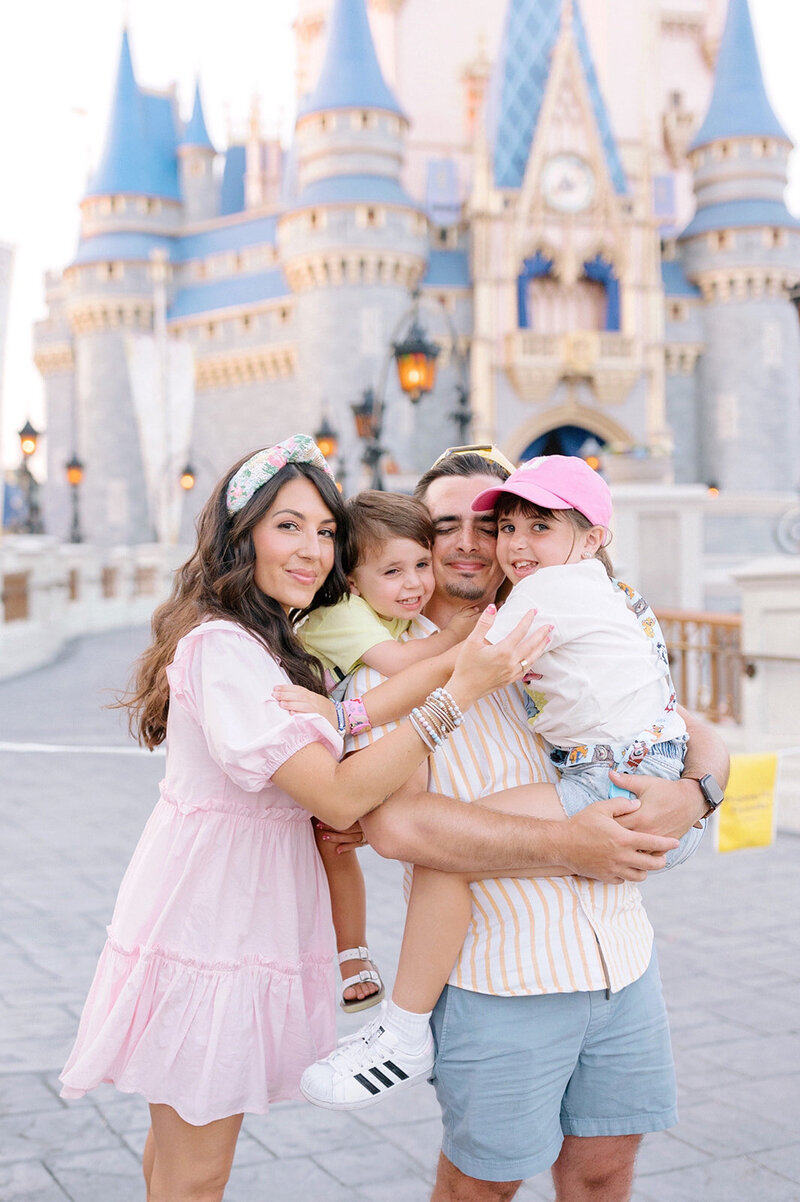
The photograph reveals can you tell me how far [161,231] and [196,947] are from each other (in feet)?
133

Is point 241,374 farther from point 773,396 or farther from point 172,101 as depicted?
point 773,396

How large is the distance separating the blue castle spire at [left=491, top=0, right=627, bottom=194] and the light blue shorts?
37.0 m

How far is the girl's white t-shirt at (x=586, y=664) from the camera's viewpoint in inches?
74.8

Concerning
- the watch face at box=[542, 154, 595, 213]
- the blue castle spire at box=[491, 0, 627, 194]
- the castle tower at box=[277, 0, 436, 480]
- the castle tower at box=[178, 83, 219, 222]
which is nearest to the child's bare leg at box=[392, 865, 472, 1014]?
the castle tower at box=[277, 0, 436, 480]

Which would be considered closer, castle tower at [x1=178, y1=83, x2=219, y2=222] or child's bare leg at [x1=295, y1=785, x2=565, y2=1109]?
child's bare leg at [x1=295, y1=785, x2=565, y2=1109]

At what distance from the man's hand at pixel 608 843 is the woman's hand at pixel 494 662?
0.25m

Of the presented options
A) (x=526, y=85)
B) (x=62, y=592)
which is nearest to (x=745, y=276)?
(x=526, y=85)

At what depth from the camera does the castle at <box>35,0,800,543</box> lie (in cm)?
3422

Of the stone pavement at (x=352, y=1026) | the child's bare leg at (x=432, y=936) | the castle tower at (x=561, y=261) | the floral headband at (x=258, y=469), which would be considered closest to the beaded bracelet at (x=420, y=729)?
the child's bare leg at (x=432, y=936)

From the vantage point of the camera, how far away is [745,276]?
1436 inches

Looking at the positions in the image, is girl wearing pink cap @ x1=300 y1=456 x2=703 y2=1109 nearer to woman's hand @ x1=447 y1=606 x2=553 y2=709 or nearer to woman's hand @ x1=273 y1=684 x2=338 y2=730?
woman's hand @ x1=447 y1=606 x2=553 y2=709

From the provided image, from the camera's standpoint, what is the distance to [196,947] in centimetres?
198

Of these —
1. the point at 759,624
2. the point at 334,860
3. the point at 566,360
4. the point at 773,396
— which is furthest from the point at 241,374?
the point at 334,860

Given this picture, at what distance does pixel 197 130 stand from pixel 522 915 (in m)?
43.0
